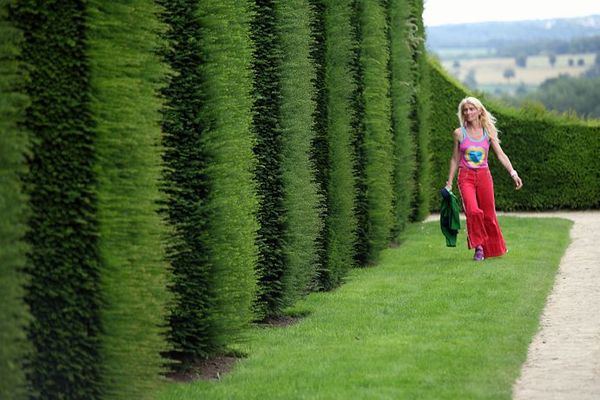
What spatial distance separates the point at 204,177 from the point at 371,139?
24.0ft

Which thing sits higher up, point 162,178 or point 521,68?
point 162,178

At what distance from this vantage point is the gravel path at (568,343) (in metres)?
8.30

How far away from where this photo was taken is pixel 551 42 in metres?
120

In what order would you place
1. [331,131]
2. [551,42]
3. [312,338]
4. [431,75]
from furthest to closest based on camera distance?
1. [551,42]
2. [431,75]
3. [331,131]
4. [312,338]

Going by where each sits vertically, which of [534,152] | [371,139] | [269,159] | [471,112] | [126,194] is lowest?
[534,152]

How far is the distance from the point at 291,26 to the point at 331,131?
7.63ft

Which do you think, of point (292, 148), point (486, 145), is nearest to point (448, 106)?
point (486, 145)

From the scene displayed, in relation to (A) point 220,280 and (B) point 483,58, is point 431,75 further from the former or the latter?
(B) point 483,58

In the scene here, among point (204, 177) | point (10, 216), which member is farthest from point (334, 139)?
point (10, 216)

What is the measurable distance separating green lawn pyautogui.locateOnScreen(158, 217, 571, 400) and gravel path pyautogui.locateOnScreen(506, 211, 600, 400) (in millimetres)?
118

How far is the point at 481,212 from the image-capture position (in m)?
15.9

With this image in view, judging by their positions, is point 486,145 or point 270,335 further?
point 486,145

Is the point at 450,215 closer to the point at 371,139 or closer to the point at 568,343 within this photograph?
the point at 371,139

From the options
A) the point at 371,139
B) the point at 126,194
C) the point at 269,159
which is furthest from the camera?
the point at 371,139
